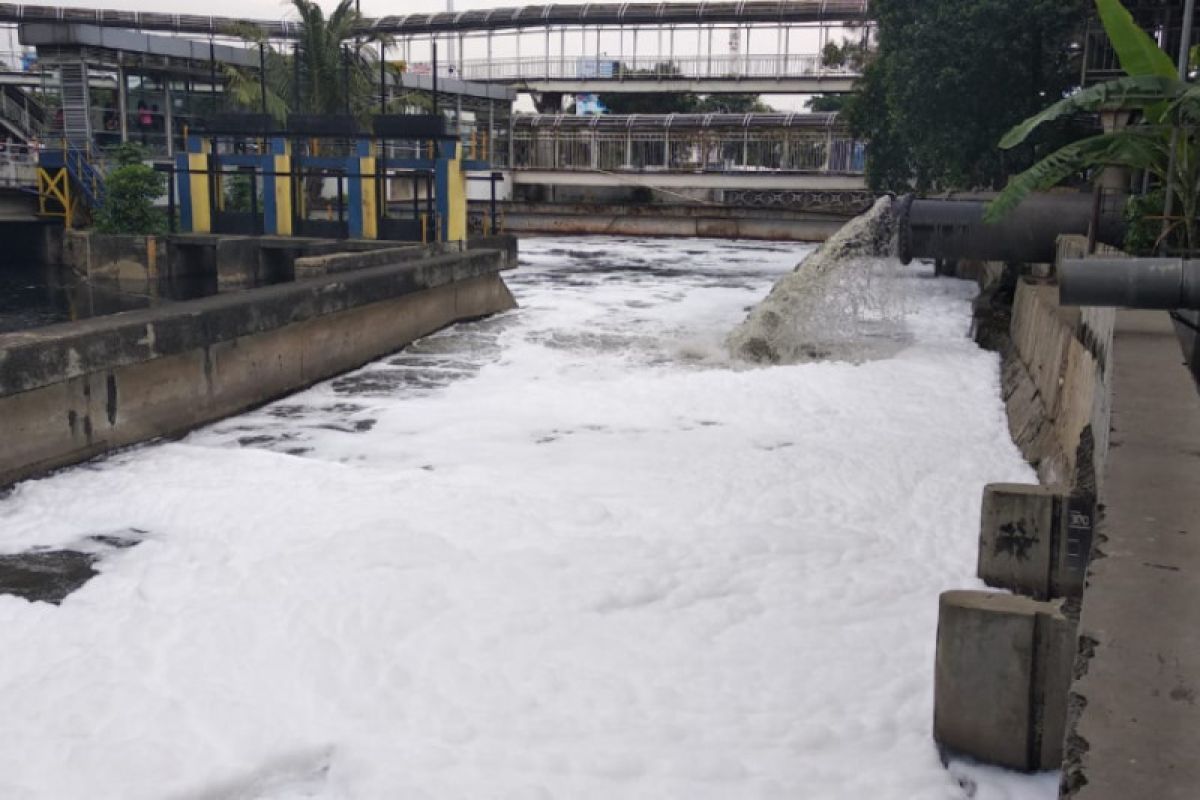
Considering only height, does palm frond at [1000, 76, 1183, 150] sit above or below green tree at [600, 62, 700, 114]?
below

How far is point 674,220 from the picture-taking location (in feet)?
118

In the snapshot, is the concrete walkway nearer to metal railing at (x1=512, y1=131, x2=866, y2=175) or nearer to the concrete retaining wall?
the concrete retaining wall

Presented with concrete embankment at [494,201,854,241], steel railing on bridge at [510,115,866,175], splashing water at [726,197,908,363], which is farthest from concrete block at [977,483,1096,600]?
steel railing on bridge at [510,115,866,175]

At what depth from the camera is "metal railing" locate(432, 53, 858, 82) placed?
40094 millimetres

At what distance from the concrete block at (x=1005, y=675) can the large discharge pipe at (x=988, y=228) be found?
409 inches

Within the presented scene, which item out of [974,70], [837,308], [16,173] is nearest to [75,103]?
[16,173]

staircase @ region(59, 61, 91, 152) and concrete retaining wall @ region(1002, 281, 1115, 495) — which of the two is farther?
staircase @ region(59, 61, 91, 152)

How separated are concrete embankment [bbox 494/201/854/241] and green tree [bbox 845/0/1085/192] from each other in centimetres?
1220

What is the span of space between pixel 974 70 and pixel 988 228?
22.1ft

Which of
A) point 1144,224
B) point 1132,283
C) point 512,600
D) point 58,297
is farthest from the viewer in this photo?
point 58,297

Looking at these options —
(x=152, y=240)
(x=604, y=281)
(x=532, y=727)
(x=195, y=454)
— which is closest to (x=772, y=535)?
(x=532, y=727)

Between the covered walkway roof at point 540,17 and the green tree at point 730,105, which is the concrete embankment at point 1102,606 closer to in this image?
the covered walkway roof at point 540,17

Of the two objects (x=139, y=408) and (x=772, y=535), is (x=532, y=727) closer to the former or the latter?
(x=772, y=535)

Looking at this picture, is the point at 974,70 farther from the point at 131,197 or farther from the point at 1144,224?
the point at 131,197
